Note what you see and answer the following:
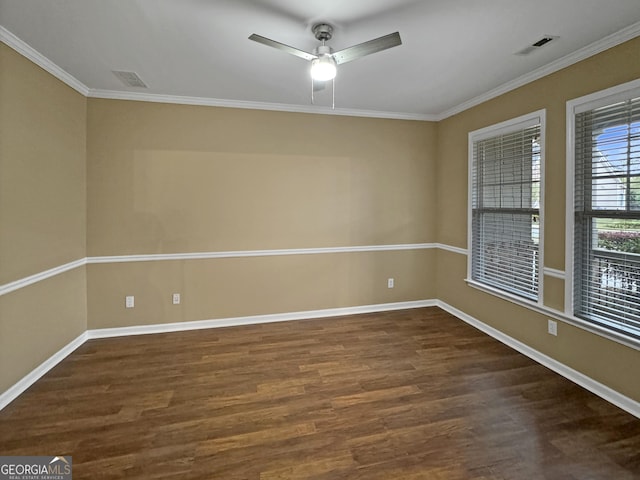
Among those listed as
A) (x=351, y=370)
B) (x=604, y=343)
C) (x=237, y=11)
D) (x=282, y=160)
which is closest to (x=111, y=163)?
(x=282, y=160)

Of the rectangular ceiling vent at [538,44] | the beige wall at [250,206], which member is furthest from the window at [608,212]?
the beige wall at [250,206]

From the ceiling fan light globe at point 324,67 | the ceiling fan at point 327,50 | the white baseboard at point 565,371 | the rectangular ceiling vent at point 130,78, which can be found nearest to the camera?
the ceiling fan at point 327,50

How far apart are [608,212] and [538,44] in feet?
4.60

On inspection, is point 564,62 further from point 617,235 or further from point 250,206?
point 250,206

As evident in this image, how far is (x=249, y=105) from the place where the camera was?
3758 millimetres

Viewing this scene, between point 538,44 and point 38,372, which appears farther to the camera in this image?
point 38,372

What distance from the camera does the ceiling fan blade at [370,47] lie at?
1875 millimetres

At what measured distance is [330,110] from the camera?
4.02m

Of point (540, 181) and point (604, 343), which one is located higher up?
point (540, 181)

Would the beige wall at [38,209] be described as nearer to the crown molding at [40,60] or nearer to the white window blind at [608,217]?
the crown molding at [40,60]

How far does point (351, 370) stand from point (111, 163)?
10.9 feet

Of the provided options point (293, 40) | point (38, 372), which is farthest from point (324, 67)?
point (38, 372)

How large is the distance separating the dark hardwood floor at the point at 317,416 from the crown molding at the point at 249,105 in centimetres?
267

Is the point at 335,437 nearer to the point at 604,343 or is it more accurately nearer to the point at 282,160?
the point at 604,343
